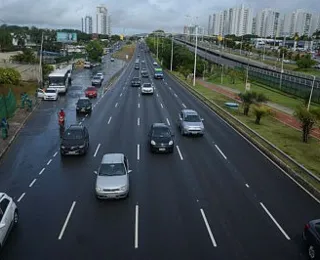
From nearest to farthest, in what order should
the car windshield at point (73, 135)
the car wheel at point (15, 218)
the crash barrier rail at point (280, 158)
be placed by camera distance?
the car wheel at point (15, 218) < the crash barrier rail at point (280, 158) < the car windshield at point (73, 135)

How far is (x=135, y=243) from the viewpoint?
40.9ft

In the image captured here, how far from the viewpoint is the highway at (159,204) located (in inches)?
484

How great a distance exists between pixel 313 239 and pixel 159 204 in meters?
6.38

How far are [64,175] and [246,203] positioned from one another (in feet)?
31.2

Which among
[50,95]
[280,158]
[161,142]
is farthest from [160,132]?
[50,95]

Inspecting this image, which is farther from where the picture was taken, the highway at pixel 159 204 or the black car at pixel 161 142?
the black car at pixel 161 142

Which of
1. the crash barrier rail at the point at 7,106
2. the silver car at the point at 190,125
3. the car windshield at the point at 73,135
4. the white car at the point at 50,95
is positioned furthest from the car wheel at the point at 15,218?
the white car at the point at 50,95

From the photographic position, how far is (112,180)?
15922 mm

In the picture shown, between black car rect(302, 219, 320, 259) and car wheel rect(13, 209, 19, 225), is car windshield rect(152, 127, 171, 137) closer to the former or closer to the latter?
car wheel rect(13, 209, 19, 225)

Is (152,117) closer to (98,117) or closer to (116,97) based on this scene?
(98,117)

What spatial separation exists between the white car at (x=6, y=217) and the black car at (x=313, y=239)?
33.0 feet

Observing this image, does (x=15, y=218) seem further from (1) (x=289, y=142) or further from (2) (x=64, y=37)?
(2) (x=64, y=37)

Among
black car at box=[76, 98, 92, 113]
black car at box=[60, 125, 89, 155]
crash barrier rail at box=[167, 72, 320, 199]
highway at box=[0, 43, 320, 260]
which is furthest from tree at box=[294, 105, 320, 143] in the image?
black car at box=[76, 98, 92, 113]

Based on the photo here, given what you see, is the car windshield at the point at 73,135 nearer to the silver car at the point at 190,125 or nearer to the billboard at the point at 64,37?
the silver car at the point at 190,125
